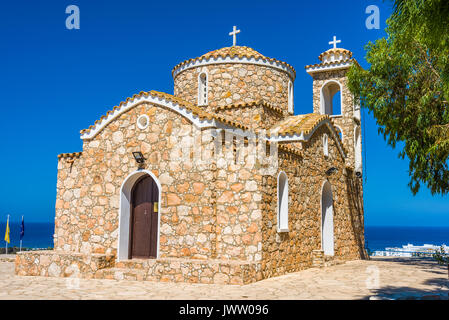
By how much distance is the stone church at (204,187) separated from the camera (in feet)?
37.1

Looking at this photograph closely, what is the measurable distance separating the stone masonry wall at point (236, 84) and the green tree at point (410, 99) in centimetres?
287

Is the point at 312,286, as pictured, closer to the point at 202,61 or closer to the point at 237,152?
the point at 237,152

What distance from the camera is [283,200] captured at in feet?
41.0

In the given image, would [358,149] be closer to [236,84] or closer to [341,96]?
[341,96]

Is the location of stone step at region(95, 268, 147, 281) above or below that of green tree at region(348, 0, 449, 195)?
below

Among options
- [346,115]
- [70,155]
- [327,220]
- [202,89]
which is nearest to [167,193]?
[70,155]

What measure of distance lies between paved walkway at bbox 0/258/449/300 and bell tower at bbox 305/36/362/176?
7869mm

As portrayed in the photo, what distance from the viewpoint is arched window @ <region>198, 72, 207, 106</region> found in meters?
16.0

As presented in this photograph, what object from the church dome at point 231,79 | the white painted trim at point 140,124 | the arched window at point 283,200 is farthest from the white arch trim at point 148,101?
the church dome at point 231,79

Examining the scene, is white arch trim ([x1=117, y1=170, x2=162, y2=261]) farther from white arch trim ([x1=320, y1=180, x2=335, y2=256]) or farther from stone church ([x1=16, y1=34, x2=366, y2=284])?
white arch trim ([x1=320, y1=180, x2=335, y2=256])

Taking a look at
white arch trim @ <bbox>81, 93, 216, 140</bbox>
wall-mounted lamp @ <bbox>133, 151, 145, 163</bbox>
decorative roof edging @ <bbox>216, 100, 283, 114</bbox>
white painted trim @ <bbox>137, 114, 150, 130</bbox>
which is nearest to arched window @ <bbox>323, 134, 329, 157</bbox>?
decorative roof edging @ <bbox>216, 100, 283, 114</bbox>
